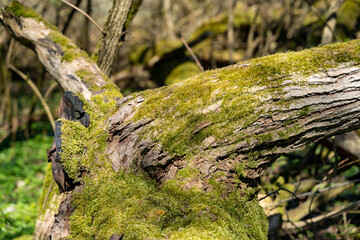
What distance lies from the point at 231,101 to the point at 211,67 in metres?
3.55

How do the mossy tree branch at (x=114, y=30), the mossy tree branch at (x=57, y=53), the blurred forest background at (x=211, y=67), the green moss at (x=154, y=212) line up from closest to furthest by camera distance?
the green moss at (x=154, y=212)
the mossy tree branch at (x=57, y=53)
the mossy tree branch at (x=114, y=30)
the blurred forest background at (x=211, y=67)

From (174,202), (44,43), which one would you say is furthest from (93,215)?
(44,43)

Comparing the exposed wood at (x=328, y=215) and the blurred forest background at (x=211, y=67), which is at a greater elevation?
the blurred forest background at (x=211, y=67)

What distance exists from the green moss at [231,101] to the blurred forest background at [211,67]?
1.37 meters

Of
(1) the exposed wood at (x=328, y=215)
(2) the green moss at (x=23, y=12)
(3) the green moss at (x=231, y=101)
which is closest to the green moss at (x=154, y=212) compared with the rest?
(3) the green moss at (x=231, y=101)

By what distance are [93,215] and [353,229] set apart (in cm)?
349

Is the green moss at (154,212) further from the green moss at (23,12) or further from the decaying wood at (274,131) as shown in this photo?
the green moss at (23,12)

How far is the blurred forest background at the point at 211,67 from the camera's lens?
11.5 ft

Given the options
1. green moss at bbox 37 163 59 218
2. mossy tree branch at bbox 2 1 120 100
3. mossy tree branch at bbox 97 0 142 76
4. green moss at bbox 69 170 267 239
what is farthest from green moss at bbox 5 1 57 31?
green moss at bbox 69 170 267 239

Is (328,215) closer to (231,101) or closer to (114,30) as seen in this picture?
(231,101)

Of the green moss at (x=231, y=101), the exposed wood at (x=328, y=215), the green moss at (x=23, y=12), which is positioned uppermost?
the green moss at (x=23, y=12)

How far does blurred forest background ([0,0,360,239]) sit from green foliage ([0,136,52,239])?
17 millimetres

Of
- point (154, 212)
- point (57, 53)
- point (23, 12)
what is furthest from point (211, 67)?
point (154, 212)

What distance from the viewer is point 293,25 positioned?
7.62m
